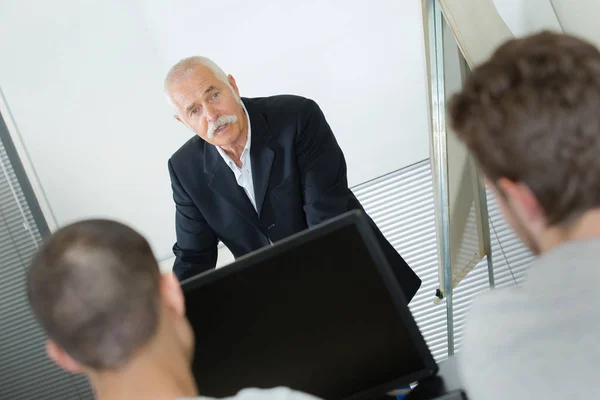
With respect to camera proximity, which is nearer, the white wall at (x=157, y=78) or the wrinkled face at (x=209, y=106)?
the wrinkled face at (x=209, y=106)

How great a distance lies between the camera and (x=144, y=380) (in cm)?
94

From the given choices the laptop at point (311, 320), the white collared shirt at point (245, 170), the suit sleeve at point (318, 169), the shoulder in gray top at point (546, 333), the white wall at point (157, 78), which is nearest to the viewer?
the shoulder in gray top at point (546, 333)

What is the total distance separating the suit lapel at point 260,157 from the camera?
2326mm

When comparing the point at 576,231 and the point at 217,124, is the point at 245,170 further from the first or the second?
the point at 576,231

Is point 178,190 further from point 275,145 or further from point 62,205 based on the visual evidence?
point 62,205

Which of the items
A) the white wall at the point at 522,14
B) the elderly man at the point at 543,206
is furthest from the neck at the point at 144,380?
the white wall at the point at 522,14

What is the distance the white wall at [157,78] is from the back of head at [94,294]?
7.95 feet

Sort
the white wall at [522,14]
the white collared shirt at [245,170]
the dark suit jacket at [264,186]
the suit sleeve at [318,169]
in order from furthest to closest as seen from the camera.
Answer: the white wall at [522,14] → the white collared shirt at [245,170] → the dark suit jacket at [264,186] → the suit sleeve at [318,169]

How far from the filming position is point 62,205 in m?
3.50

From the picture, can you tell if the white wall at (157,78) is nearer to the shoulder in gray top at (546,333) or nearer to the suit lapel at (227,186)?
the suit lapel at (227,186)

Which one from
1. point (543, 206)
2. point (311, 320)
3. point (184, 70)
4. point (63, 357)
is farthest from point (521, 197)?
point (184, 70)

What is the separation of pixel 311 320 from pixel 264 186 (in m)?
1.11

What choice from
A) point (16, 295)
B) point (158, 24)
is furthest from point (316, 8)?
point (16, 295)

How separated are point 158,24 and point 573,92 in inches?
110
